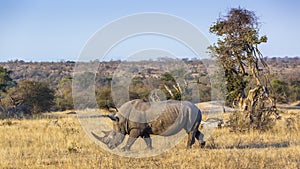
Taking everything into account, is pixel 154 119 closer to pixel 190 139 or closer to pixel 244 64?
pixel 190 139

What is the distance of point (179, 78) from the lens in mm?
28969

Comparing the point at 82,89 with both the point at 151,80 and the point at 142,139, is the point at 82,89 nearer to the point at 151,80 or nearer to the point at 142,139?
the point at 151,80

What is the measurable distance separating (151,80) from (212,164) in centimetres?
2402

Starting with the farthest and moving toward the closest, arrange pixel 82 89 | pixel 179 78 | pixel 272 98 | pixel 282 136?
pixel 82 89, pixel 179 78, pixel 272 98, pixel 282 136

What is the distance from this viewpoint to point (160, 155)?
1142 cm

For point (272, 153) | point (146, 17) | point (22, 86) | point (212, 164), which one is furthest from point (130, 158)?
point (22, 86)

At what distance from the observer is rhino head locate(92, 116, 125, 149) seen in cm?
1220

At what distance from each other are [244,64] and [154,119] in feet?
22.1

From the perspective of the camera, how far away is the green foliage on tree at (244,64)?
693 inches

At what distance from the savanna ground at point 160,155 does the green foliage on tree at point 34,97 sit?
17.0m

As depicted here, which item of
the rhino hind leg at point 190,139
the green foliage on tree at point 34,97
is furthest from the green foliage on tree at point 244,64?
the green foliage on tree at point 34,97

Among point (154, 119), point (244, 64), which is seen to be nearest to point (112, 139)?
point (154, 119)

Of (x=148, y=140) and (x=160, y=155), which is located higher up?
(x=148, y=140)

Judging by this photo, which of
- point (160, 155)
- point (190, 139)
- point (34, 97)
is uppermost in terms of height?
point (34, 97)
